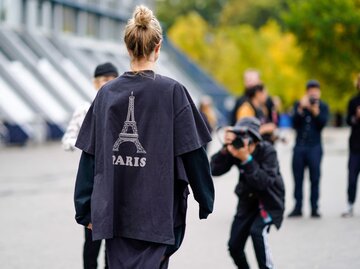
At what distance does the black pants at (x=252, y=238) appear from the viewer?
7043 millimetres

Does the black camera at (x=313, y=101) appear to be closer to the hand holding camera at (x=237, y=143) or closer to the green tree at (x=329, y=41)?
the hand holding camera at (x=237, y=143)

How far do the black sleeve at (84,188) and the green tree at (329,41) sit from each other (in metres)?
22.2

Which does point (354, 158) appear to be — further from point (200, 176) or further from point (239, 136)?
point (200, 176)

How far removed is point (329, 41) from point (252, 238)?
23409mm

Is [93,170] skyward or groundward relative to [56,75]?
groundward

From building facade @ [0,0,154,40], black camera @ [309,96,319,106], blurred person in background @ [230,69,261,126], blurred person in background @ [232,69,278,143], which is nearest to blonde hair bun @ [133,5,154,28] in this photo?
blurred person in background @ [232,69,278,143]

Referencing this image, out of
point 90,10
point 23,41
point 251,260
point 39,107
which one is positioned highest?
point 90,10

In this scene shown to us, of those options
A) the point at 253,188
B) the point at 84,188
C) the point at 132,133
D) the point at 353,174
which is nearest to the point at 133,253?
the point at 84,188

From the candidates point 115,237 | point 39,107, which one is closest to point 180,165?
point 115,237

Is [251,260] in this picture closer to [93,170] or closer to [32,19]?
[93,170]

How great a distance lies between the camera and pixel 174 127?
4.69 m

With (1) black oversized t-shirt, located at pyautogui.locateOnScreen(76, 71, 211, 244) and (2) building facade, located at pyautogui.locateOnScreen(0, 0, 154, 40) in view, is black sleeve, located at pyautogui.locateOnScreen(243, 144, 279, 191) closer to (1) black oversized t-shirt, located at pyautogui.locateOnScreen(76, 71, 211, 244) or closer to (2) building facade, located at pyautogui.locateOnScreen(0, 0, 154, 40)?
(1) black oversized t-shirt, located at pyautogui.locateOnScreen(76, 71, 211, 244)

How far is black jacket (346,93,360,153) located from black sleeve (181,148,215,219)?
7.62 metres

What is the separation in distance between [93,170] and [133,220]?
0.37 metres
